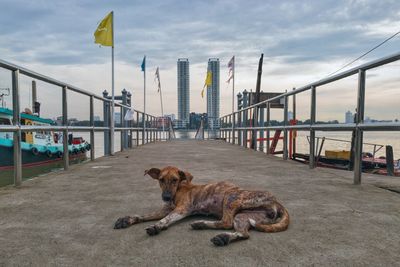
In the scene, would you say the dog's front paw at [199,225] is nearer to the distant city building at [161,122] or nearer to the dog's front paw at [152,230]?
the dog's front paw at [152,230]

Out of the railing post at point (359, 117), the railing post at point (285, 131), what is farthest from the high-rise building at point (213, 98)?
the railing post at point (359, 117)

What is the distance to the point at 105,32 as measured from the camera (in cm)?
1066

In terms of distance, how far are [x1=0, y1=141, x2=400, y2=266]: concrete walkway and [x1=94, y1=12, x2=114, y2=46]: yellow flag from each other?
7702 mm

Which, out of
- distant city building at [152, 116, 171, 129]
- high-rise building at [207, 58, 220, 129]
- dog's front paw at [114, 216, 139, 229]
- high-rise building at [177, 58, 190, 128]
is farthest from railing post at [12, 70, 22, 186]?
high-rise building at [177, 58, 190, 128]

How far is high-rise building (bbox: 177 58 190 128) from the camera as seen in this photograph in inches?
2250

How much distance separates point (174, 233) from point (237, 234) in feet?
1.49

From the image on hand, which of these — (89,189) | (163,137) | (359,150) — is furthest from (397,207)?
(163,137)

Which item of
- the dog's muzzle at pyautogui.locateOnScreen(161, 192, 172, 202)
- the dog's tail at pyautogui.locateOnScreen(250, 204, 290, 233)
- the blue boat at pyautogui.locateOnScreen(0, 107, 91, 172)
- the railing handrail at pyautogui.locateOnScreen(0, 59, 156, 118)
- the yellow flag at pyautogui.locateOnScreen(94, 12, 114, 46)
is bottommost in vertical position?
the blue boat at pyautogui.locateOnScreen(0, 107, 91, 172)

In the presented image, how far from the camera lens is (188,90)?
6156cm

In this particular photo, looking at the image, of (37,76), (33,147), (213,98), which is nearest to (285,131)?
(37,76)

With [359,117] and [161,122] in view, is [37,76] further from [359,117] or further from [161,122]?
[161,122]

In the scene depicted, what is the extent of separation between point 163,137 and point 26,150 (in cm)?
1161

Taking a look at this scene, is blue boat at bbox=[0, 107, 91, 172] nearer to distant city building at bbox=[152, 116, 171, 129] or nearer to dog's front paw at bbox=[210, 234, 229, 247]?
distant city building at bbox=[152, 116, 171, 129]

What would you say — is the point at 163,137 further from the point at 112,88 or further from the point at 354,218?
the point at 354,218
